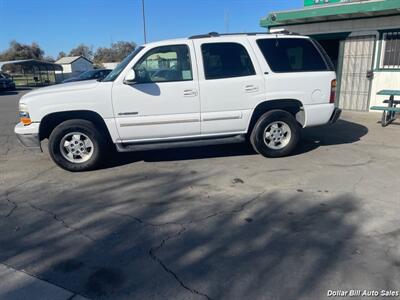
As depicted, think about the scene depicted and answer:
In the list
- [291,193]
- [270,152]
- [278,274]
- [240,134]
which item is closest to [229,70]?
[240,134]

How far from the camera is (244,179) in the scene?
5254 mm

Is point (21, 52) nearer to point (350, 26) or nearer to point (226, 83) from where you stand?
point (350, 26)

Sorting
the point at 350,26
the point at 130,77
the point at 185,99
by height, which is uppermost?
the point at 350,26

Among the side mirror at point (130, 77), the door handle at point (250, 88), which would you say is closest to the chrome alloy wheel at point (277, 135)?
the door handle at point (250, 88)

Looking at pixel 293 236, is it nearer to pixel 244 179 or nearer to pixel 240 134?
pixel 244 179

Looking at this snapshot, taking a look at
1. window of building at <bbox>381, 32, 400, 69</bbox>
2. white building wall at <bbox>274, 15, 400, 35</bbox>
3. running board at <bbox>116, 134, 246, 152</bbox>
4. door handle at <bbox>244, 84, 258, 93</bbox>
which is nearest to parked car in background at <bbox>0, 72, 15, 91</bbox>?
white building wall at <bbox>274, 15, 400, 35</bbox>

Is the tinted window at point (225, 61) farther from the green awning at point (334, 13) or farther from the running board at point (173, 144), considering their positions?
the green awning at point (334, 13)

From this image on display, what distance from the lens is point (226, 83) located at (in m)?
5.73

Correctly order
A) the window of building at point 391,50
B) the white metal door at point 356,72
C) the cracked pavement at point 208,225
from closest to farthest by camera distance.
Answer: the cracked pavement at point 208,225 → the window of building at point 391,50 → the white metal door at point 356,72

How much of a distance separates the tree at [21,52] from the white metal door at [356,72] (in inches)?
3166

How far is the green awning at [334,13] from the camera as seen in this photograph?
9.18 m

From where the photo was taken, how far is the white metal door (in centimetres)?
1046

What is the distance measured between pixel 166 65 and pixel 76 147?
1.99m

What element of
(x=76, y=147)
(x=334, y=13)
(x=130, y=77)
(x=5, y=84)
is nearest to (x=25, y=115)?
(x=76, y=147)
